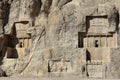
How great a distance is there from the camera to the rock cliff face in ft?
67.2

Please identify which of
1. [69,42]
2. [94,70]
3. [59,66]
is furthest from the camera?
[69,42]

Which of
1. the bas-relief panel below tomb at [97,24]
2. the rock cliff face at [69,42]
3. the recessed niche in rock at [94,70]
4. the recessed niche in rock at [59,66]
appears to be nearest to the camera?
the recessed niche in rock at [94,70]

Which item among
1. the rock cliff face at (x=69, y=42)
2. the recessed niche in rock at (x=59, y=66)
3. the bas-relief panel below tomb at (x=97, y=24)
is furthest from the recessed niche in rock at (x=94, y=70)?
the bas-relief panel below tomb at (x=97, y=24)

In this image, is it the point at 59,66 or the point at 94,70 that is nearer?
the point at 94,70

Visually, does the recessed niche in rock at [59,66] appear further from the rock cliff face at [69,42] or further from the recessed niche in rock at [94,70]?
the recessed niche in rock at [94,70]

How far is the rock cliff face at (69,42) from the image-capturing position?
20.5m

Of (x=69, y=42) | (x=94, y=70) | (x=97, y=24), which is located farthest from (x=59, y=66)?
(x=97, y=24)

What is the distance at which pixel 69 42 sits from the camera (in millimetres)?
21344

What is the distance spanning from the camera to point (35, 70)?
21.5 metres

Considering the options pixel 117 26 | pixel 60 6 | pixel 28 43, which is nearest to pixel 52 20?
pixel 60 6

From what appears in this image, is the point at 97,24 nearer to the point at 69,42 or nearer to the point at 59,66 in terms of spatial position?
the point at 69,42

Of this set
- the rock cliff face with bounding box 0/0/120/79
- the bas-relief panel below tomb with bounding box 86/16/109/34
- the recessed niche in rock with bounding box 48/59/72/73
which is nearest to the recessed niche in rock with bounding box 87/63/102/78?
the rock cliff face with bounding box 0/0/120/79

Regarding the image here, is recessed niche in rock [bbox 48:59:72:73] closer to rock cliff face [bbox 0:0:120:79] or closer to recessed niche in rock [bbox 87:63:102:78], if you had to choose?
rock cliff face [bbox 0:0:120:79]

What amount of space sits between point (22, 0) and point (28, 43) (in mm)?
3443
